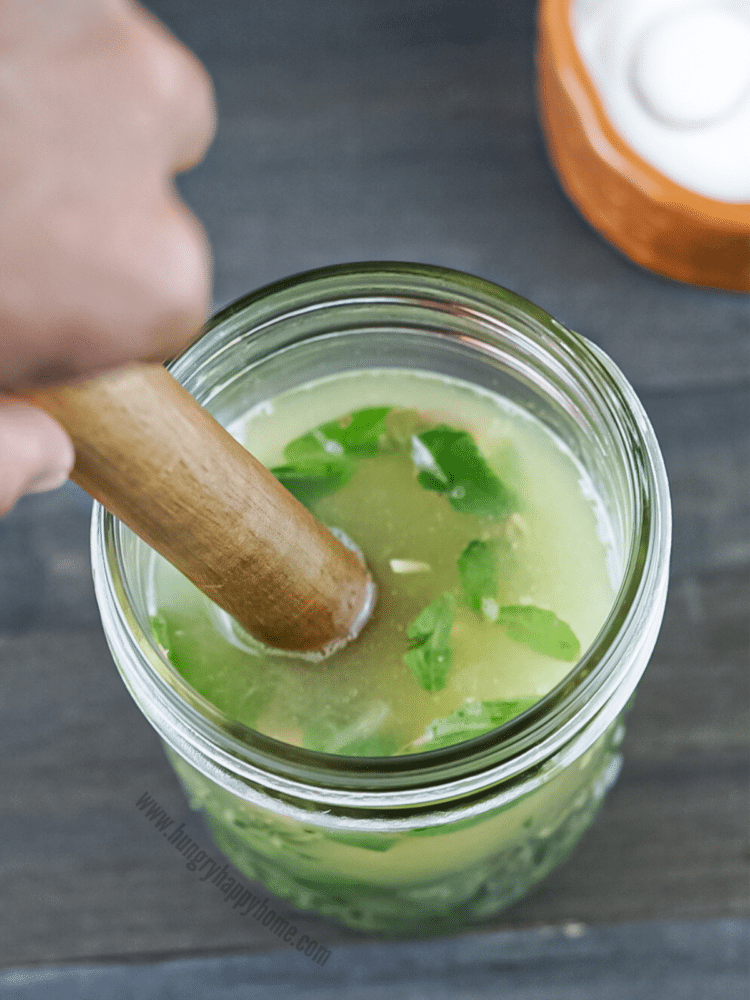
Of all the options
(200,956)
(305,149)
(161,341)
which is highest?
(161,341)

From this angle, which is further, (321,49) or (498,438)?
(321,49)

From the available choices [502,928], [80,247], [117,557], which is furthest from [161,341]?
[502,928]

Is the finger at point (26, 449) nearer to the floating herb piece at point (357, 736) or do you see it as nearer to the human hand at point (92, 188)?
the human hand at point (92, 188)

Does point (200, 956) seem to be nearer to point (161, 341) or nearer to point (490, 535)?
point (490, 535)

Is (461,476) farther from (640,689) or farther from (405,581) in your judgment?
(640,689)

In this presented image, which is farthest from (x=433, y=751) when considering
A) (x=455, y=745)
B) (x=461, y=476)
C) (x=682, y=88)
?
(x=682, y=88)

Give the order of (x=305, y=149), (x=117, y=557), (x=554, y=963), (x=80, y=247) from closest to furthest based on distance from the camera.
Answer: (x=80, y=247) → (x=117, y=557) → (x=554, y=963) → (x=305, y=149)

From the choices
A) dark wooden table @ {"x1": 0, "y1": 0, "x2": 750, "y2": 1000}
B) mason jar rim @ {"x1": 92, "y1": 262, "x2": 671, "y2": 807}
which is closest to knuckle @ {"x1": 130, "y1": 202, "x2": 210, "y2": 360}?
mason jar rim @ {"x1": 92, "y1": 262, "x2": 671, "y2": 807}

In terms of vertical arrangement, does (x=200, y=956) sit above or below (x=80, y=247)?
below
